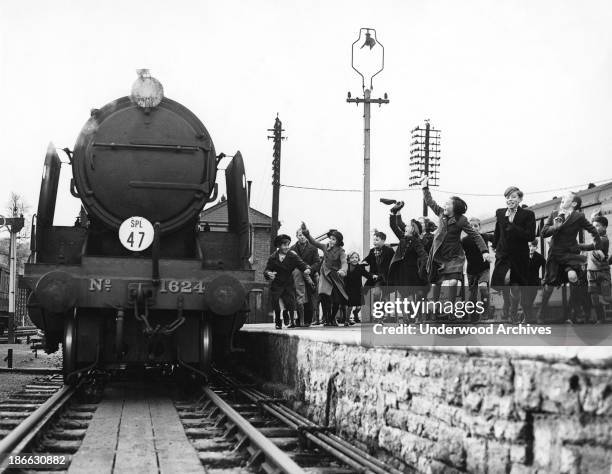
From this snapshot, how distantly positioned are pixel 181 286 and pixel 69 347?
1321 mm

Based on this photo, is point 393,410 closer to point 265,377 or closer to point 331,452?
point 331,452

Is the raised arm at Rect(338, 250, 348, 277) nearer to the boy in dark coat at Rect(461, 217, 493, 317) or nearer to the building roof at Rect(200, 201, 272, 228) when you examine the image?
the boy in dark coat at Rect(461, 217, 493, 317)

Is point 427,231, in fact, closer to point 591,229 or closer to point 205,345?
point 591,229

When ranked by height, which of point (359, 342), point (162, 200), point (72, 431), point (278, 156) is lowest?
point (72, 431)

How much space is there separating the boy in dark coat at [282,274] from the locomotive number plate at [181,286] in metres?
3.58

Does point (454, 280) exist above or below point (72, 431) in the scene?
above

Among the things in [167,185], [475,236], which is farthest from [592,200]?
[167,185]

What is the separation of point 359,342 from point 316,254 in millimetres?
6932

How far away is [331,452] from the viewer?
5379 millimetres

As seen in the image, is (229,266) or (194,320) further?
(229,266)

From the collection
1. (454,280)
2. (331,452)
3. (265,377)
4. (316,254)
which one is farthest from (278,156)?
(331,452)

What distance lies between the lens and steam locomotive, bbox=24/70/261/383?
8.30 m

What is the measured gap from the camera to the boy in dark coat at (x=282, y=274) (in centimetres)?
1206

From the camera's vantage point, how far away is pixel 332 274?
1210 centimetres
